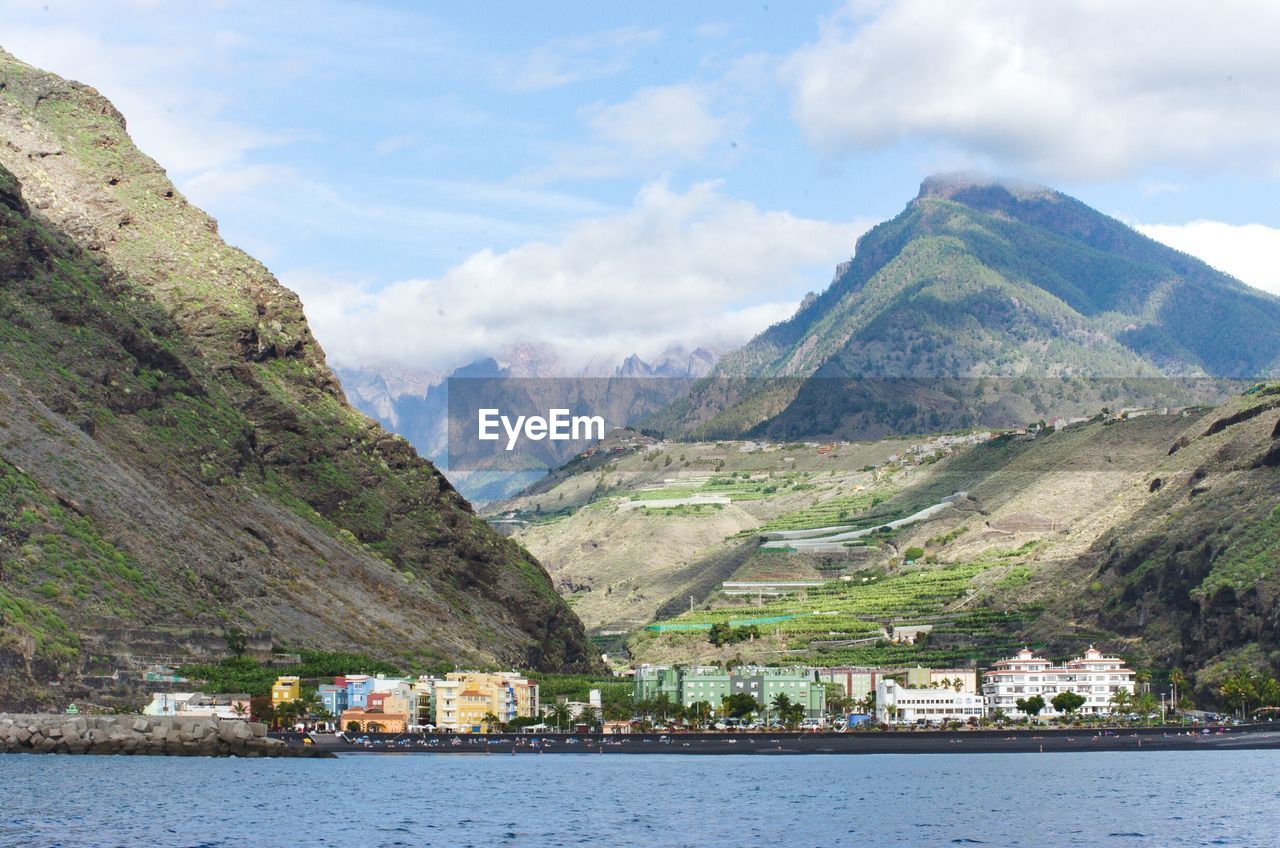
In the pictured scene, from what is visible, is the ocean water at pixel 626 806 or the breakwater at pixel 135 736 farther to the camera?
the breakwater at pixel 135 736

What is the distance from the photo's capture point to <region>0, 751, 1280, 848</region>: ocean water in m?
124

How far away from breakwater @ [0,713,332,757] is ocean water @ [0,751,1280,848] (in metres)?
1.79

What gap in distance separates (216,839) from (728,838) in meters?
30.0

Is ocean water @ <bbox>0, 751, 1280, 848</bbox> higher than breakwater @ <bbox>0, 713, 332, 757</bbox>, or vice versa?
breakwater @ <bbox>0, 713, 332, 757</bbox>

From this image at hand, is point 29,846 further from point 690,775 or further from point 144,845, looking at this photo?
point 690,775

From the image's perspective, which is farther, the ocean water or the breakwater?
the breakwater

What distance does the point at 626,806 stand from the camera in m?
150

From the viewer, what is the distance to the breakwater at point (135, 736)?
613 ft

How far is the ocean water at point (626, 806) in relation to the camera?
12406 cm

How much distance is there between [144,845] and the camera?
115812 millimetres

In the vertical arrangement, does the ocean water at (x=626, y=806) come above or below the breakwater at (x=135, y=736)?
below

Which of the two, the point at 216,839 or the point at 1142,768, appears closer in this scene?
the point at 216,839

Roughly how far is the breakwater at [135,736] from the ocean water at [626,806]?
70.7 inches

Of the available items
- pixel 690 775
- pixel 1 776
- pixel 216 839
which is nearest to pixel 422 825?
pixel 216 839
